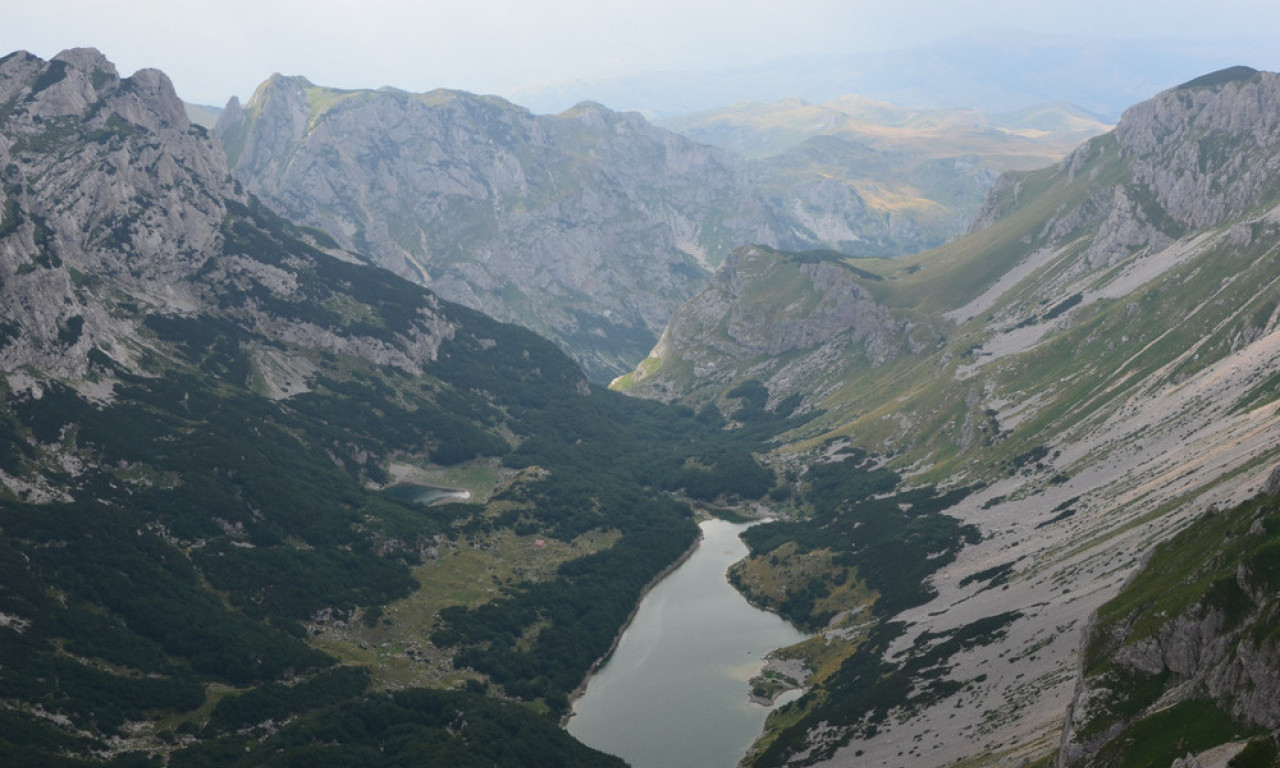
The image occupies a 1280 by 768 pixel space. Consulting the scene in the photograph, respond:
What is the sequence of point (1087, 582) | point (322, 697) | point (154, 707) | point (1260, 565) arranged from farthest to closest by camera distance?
point (322, 697)
point (154, 707)
point (1087, 582)
point (1260, 565)

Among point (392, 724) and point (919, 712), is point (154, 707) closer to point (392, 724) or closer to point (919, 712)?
point (392, 724)

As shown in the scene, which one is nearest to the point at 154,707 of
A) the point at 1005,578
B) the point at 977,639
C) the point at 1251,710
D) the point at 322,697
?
the point at 322,697

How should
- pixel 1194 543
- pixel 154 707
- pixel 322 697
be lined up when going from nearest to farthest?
pixel 1194 543 → pixel 154 707 → pixel 322 697

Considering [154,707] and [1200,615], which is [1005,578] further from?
[154,707]

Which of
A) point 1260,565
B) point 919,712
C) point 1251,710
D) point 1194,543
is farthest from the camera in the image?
point 919,712

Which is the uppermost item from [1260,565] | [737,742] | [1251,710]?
[1260,565]

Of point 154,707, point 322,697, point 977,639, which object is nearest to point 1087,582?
point 977,639

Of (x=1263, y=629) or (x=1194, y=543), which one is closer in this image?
(x=1263, y=629)

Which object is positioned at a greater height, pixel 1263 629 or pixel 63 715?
pixel 1263 629

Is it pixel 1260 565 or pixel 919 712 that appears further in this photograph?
pixel 919 712
